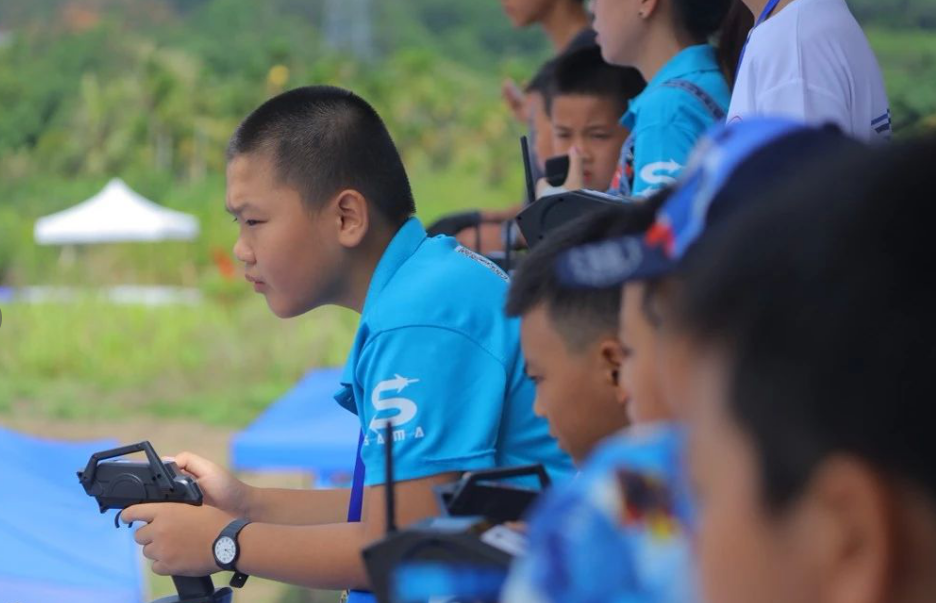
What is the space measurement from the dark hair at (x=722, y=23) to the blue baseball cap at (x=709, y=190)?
1721 millimetres

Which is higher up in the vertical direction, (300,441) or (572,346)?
(300,441)

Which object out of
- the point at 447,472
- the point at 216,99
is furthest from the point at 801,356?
the point at 216,99

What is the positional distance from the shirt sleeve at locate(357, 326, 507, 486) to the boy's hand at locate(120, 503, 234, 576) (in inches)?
9.0

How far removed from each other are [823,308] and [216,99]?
14446mm

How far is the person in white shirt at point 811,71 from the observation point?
1.82 meters

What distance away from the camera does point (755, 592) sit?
24.7 inches

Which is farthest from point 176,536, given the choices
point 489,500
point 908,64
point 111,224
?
point 111,224

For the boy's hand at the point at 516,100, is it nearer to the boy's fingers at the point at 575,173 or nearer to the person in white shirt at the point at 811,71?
the boy's fingers at the point at 575,173

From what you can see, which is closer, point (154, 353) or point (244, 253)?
point (244, 253)

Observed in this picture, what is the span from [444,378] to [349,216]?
1.37ft

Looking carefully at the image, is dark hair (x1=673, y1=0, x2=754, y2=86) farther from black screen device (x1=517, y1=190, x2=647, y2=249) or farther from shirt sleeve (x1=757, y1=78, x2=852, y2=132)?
black screen device (x1=517, y1=190, x2=647, y2=249)

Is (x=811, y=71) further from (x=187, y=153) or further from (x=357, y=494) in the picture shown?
(x=187, y=153)

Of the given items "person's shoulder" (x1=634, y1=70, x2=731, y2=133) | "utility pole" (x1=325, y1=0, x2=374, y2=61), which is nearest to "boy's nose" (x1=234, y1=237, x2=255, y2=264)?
"person's shoulder" (x1=634, y1=70, x2=731, y2=133)

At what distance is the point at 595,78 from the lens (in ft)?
9.95
